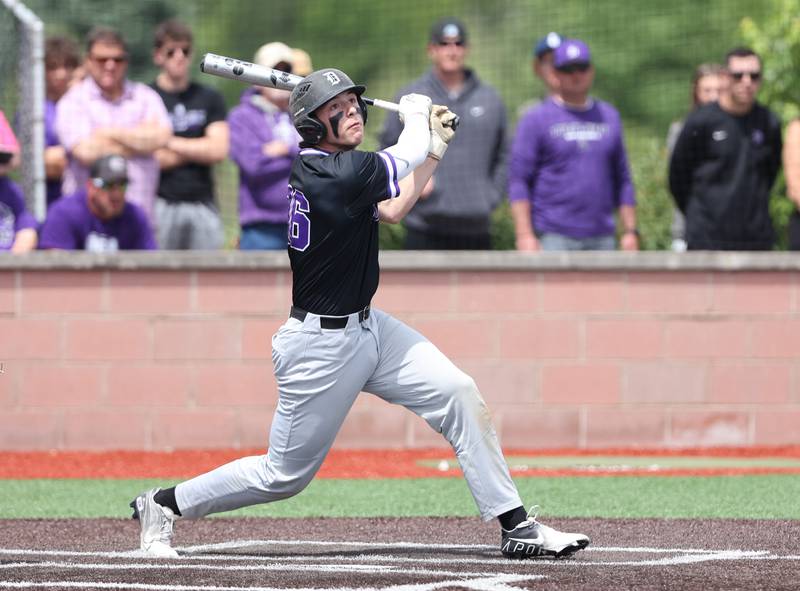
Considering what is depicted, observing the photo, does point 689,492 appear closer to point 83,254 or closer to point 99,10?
point 83,254

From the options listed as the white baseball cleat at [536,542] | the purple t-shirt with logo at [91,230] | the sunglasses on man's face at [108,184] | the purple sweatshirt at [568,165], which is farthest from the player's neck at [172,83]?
the white baseball cleat at [536,542]

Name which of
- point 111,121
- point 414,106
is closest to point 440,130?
point 414,106

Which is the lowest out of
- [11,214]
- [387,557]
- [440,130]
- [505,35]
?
[387,557]

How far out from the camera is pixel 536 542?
6.00m

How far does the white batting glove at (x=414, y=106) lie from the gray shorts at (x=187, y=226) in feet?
16.2

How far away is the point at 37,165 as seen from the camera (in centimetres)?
1096

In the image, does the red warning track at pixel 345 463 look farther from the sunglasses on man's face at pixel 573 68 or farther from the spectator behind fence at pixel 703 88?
the sunglasses on man's face at pixel 573 68

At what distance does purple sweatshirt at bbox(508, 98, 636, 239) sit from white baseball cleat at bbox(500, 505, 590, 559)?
4.84 m

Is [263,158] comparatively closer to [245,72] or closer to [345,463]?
[345,463]

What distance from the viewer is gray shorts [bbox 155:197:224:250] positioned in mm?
11016

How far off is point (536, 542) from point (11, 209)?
5.94m

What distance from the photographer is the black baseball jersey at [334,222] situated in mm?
5883

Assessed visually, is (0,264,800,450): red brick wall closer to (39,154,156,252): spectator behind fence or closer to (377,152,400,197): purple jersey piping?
(39,154,156,252): spectator behind fence

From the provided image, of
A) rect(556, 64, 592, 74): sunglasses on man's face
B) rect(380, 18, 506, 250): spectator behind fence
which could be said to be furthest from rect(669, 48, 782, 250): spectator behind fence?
rect(380, 18, 506, 250): spectator behind fence
